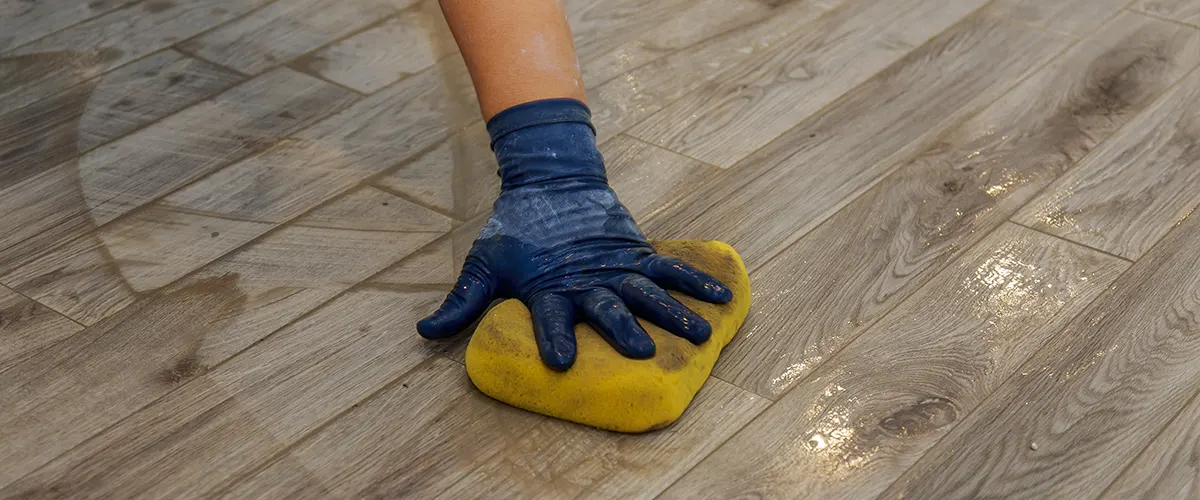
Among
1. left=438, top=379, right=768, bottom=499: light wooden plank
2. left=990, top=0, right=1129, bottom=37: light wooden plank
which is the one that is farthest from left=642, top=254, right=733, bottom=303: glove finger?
left=990, top=0, right=1129, bottom=37: light wooden plank

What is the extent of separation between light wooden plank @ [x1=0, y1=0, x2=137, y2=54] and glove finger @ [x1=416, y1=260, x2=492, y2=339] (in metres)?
1.18

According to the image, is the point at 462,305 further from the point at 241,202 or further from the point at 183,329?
the point at 241,202

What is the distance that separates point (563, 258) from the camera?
1258 mm

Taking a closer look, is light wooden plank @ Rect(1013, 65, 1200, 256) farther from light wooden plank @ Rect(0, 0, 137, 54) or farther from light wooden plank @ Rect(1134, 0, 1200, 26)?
light wooden plank @ Rect(0, 0, 137, 54)

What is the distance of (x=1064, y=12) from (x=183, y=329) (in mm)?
1486

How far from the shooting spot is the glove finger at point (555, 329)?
1124mm

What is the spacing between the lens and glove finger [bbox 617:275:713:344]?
1.16m

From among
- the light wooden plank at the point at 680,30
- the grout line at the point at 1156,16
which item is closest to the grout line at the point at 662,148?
the light wooden plank at the point at 680,30

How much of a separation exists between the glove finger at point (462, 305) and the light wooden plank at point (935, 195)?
10.6 inches

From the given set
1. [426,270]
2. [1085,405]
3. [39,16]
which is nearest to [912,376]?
[1085,405]

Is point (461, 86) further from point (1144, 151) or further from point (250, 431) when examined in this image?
point (1144, 151)

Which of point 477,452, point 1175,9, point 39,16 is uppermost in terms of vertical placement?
point 39,16

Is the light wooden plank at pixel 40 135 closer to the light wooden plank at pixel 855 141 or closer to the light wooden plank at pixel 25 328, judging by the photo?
the light wooden plank at pixel 25 328

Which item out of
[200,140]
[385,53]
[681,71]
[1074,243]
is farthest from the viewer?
[385,53]
